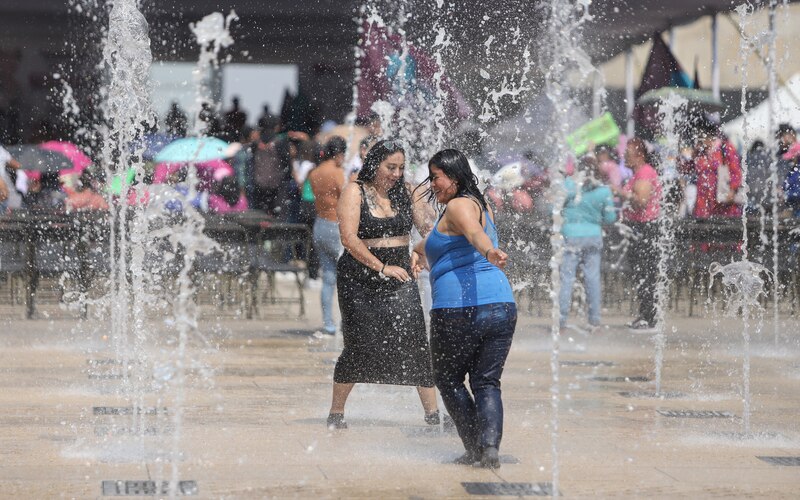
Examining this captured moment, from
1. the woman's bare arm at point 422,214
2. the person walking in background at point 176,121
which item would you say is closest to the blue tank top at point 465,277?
the woman's bare arm at point 422,214

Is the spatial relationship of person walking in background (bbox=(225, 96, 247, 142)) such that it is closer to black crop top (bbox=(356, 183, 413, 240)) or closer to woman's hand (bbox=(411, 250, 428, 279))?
black crop top (bbox=(356, 183, 413, 240))

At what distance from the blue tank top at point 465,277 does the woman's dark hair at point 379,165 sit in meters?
1.13

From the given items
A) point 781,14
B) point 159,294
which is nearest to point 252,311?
point 159,294

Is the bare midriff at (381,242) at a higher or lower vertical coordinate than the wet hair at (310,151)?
lower

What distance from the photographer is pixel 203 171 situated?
2048 centimetres

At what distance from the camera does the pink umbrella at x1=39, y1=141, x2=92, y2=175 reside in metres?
20.5

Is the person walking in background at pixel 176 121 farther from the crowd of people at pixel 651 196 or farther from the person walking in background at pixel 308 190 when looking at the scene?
the crowd of people at pixel 651 196

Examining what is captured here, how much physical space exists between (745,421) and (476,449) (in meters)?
2.30

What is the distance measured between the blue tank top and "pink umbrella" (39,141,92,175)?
46.9 feet

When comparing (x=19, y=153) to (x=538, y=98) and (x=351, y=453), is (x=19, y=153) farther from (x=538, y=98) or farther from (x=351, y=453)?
(x=351, y=453)

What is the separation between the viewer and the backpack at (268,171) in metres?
20.1

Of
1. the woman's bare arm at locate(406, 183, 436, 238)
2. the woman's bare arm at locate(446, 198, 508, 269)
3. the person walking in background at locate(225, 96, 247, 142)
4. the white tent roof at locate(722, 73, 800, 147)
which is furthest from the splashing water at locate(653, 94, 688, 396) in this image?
the person walking in background at locate(225, 96, 247, 142)

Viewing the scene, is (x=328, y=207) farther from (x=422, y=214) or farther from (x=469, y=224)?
(x=469, y=224)

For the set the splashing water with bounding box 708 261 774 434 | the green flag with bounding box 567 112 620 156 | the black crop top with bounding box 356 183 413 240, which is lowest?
the splashing water with bounding box 708 261 774 434
